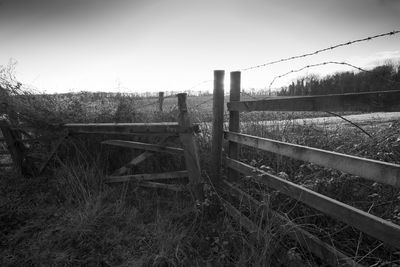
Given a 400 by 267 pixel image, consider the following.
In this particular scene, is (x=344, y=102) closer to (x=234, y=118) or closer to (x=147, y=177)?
→ (x=234, y=118)

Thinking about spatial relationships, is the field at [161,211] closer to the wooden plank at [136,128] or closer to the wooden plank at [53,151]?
the wooden plank at [53,151]

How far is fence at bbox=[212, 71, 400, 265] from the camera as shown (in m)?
1.98

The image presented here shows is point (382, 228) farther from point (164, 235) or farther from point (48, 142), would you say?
point (48, 142)

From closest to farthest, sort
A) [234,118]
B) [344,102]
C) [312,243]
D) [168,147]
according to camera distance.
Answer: [344,102] < [312,243] < [234,118] < [168,147]

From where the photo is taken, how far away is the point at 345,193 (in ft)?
11.7

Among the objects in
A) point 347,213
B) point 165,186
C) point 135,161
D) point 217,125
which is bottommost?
point 165,186

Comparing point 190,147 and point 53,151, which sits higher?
point 190,147

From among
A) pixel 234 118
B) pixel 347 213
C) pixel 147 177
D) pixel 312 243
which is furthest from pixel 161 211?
pixel 347 213

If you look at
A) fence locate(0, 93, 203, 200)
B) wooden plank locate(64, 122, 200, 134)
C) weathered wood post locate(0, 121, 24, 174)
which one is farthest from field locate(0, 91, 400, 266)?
wooden plank locate(64, 122, 200, 134)

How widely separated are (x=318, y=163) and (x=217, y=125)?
1800 mm

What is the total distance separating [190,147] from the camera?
4129mm

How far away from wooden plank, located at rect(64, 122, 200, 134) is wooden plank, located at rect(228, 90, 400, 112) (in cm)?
149

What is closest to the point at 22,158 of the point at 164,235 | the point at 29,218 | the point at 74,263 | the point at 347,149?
the point at 29,218

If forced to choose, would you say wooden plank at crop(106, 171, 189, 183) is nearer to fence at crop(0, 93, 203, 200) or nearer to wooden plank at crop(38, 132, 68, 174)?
fence at crop(0, 93, 203, 200)
